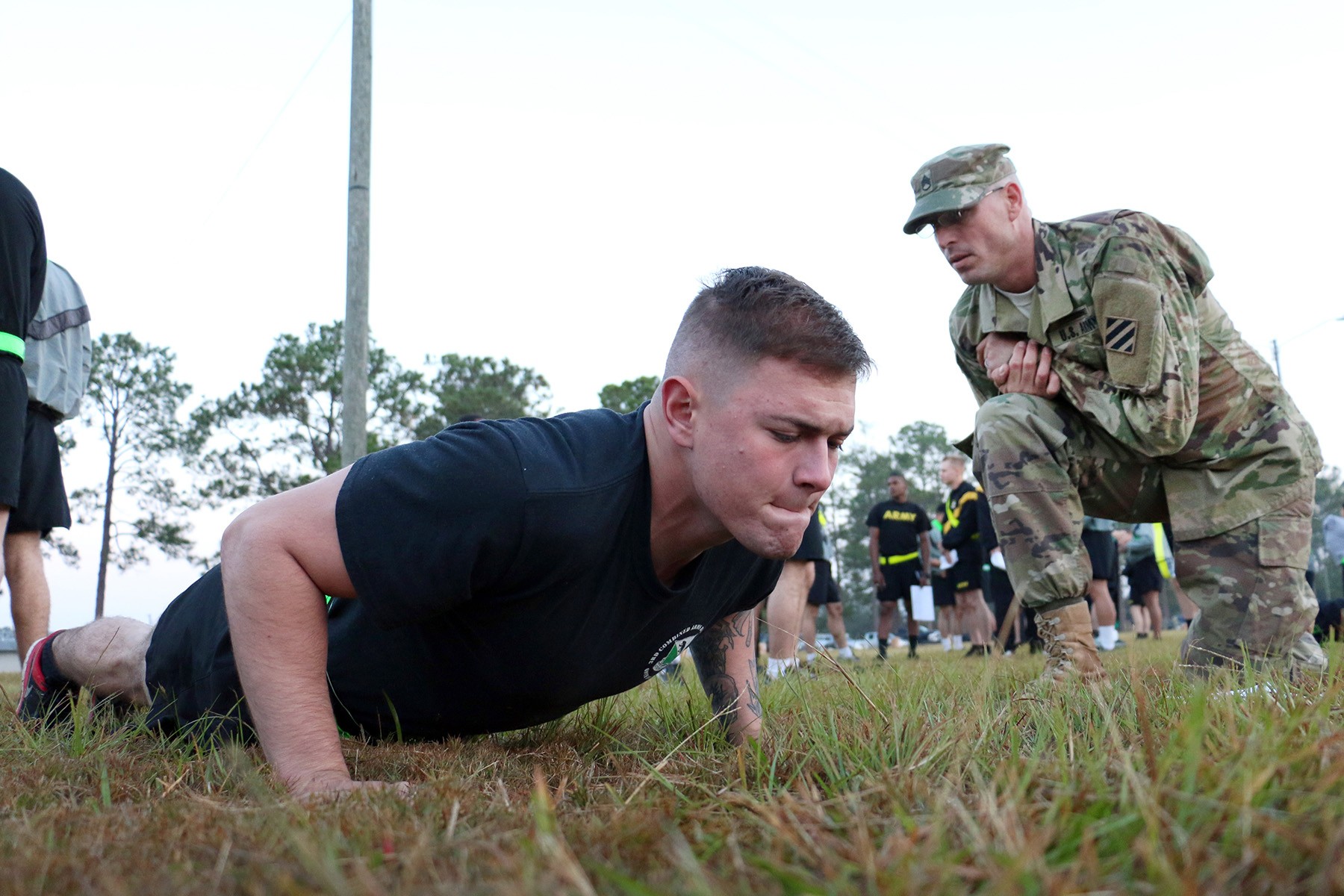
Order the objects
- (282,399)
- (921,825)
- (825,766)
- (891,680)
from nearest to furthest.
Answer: (921,825) → (825,766) → (891,680) → (282,399)

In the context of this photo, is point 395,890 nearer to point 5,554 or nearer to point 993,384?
point 993,384

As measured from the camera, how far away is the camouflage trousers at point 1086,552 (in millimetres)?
3436

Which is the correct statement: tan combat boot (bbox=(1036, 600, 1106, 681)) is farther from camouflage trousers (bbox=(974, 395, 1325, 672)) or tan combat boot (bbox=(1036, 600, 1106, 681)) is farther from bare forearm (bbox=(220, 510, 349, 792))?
bare forearm (bbox=(220, 510, 349, 792))

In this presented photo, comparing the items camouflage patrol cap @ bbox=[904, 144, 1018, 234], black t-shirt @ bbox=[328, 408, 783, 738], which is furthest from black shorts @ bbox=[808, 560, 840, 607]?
black t-shirt @ bbox=[328, 408, 783, 738]

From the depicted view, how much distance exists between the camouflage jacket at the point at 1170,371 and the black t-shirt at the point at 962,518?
8044mm

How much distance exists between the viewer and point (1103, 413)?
3514mm

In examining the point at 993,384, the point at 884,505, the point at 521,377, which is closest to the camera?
the point at 993,384

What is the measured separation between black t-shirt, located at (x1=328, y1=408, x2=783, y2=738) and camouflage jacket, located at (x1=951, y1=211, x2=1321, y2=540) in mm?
1447

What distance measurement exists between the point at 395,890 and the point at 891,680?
257 centimetres

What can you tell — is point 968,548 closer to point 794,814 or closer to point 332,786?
point 332,786

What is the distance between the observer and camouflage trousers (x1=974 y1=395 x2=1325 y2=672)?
3436 mm

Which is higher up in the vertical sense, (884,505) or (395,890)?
(395,890)

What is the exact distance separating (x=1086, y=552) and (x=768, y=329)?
1824mm

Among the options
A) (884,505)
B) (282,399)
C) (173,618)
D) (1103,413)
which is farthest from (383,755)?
(282,399)
